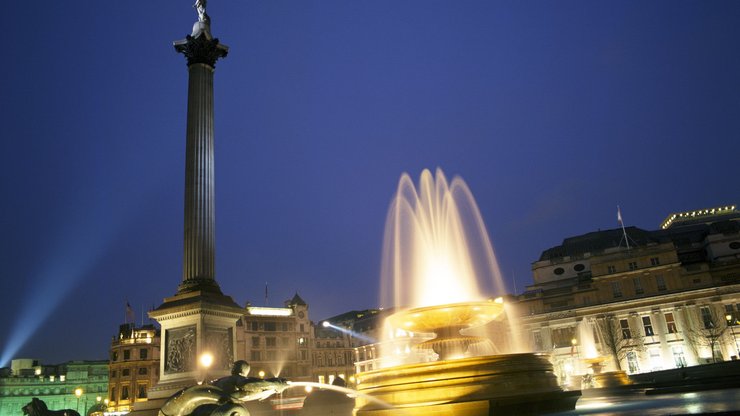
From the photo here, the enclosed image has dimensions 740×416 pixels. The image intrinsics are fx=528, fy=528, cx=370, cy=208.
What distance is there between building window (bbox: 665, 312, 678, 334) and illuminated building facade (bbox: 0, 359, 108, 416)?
226 feet

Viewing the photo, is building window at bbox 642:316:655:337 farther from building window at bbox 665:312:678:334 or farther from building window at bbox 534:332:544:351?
building window at bbox 534:332:544:351

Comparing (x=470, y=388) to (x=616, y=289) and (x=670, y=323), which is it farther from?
(x=616, y=289)

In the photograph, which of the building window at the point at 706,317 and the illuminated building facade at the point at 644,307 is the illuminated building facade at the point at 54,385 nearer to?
the illuminated building facade at the point at 644,307

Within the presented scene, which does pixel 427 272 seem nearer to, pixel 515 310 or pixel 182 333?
pixel 182 333

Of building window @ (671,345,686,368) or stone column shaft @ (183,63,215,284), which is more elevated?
stone column shaft @ (183,63,215,284)

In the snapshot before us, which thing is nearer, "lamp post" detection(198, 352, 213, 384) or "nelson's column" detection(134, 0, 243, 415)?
"lamp post" detection(198, 352, 213, 384)

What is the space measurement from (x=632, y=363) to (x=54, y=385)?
78120 mm

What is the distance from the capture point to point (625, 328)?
53938 mm

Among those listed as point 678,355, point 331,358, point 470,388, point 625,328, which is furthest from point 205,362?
point 331,358

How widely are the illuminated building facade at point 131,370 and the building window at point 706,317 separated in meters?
62.1

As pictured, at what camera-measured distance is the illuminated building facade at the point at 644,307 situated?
1945 inches

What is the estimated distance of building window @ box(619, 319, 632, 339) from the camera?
53562mm

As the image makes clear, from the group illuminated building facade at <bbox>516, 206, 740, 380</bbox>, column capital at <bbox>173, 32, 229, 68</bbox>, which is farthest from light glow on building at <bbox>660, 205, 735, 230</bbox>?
column capital at <bbox>173, 32, 229, 68</bbox>

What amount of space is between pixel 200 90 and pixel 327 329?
235 feet
